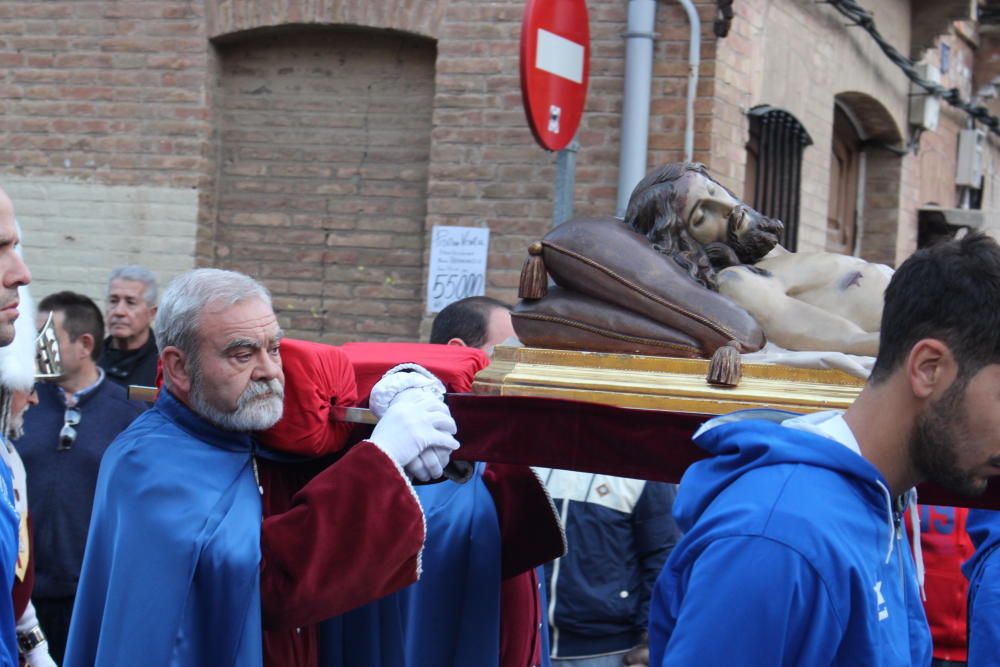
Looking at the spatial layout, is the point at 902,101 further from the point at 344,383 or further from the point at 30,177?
the point at 344,383

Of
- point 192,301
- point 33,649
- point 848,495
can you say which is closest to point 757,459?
point 848,495

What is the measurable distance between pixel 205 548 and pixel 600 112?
14.1 feet

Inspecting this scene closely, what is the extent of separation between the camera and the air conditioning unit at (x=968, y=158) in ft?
38.3

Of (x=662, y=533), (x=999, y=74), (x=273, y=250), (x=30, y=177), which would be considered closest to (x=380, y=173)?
(x=273, y=250)

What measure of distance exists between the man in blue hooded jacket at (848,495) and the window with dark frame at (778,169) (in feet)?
18.8

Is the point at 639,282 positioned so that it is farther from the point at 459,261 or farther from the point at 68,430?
the point at 459,261

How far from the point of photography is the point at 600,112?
21.5 feet

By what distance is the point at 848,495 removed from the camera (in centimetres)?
181

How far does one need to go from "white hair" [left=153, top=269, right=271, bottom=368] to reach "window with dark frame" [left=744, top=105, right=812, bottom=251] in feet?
16.5

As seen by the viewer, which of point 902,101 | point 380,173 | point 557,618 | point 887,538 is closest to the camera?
point 887,538

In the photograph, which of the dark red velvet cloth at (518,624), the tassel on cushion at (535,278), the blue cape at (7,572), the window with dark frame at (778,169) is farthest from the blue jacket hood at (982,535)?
the window with dark frame at (778,169)

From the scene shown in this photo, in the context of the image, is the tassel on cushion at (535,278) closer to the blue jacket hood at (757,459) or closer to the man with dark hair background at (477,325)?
the blue jacket hood at (757,459)

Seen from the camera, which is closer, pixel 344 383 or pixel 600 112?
pixel 344 383

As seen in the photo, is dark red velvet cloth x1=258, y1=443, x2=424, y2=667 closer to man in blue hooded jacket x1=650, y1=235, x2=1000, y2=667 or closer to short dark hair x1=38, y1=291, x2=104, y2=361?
man in blue hooded jacket x1=650, y1=235, x2=1000, y2=667
